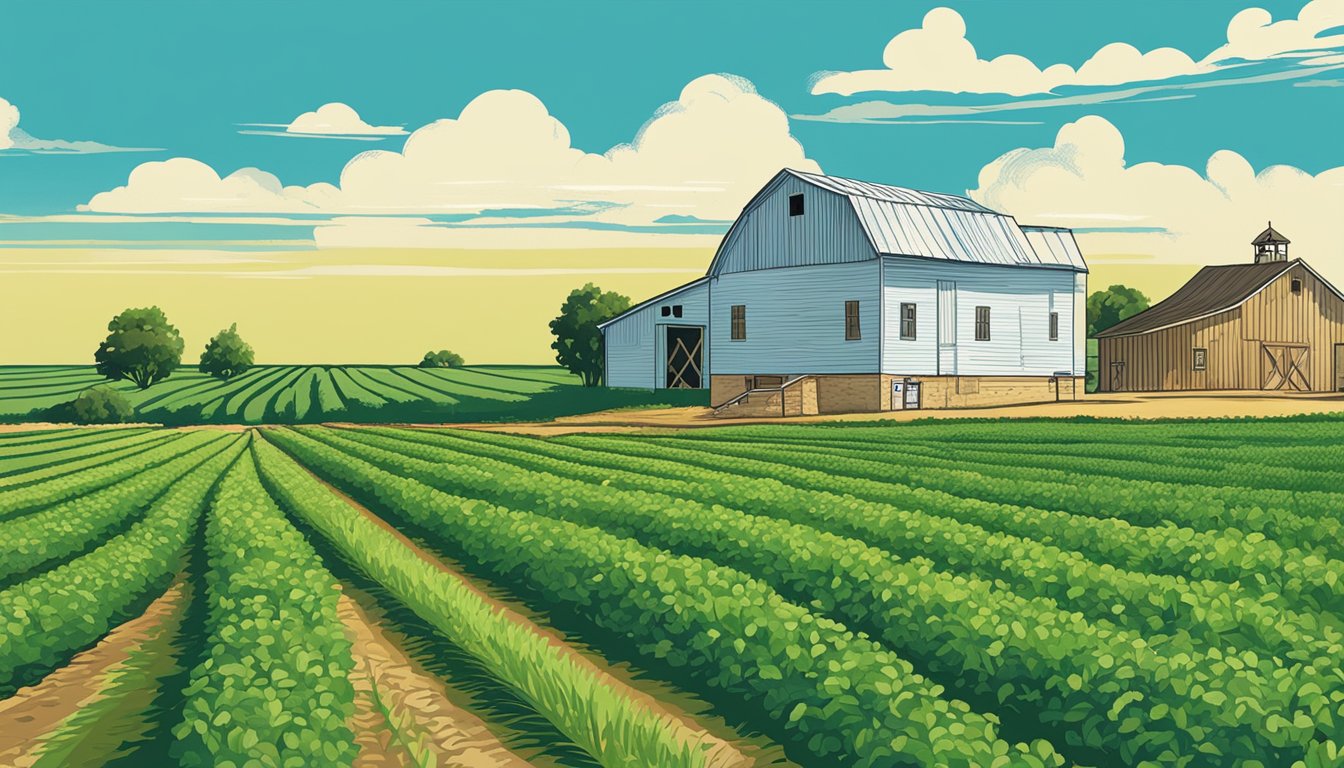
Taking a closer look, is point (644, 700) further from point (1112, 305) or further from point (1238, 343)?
point (1112, 305)

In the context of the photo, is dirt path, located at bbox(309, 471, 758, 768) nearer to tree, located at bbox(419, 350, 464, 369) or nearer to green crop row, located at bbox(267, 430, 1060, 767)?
green crop row, located at bbox(267, 430, 1060, 767)

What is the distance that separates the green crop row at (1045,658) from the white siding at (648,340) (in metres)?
46.0

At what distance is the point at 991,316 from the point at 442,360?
319ft

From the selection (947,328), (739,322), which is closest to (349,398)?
(739,322)

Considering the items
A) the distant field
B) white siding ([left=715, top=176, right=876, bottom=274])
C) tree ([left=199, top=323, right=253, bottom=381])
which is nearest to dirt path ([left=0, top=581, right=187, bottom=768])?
white siding ([left=715, top=176, right=876, bottom=274])

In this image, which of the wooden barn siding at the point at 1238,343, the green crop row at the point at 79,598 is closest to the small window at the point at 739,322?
the wooden barn siding at the point at 1238,343

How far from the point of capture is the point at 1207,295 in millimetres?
67125

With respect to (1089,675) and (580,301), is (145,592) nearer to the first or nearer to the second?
(1089,675)

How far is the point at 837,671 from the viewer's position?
811 cm

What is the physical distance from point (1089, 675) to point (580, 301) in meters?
82.0

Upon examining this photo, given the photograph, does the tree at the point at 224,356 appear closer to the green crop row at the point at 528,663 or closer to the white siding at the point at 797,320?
the white siding at the point at 797,320

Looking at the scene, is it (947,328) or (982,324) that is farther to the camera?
(982,324)

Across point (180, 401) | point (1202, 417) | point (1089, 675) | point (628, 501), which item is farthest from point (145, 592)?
point (180, 401)

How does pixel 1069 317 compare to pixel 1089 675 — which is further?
pixel 1069 317
